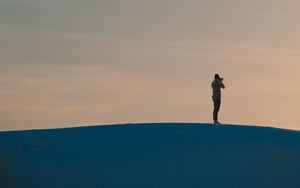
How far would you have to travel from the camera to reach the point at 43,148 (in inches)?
1690

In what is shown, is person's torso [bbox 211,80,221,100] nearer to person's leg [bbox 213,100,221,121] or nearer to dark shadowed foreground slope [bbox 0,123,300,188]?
person's leg [bbox 213,100,221,121]

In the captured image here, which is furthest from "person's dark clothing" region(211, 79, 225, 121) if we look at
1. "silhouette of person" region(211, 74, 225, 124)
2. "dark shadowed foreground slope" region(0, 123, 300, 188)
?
"dark shadowed foreground slope" region(0, 123, 300, 188)

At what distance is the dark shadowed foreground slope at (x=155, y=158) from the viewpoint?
3900 cm

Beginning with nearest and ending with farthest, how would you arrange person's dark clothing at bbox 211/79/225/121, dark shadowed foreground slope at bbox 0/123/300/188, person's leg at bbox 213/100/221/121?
dark shadowed foreground slope at bbox 0/123/300/188 < person's dark clothing at bbox 211/79/225/121 < person's leg at bbox 213/100/221/121

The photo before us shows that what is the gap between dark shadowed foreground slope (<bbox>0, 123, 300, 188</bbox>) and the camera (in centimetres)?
3900

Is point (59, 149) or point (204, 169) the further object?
point (59, 149)

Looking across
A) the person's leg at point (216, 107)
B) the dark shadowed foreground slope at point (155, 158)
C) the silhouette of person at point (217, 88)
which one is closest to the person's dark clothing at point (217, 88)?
the silhouette of person at point (217, 88)

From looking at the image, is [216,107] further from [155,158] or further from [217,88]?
[155,158]

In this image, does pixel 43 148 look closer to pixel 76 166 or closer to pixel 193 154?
pixel 76 166

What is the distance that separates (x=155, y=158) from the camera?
40750 mm

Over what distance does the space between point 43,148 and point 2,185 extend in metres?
4.09

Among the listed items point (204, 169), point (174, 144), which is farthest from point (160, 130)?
point (204, 169)

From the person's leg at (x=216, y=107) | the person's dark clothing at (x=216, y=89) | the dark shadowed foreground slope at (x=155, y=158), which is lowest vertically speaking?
the dark shadowed foreground slope at (x=155, y=158)

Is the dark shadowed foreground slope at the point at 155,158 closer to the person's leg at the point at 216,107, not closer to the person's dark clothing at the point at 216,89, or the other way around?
the person's leg at the point at 216,107
